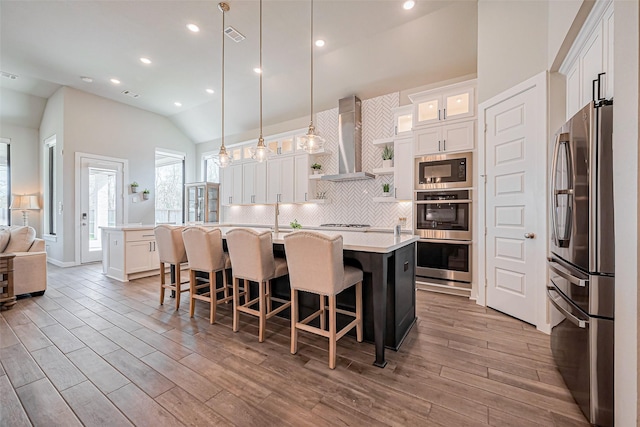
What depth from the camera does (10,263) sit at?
11.0 ft

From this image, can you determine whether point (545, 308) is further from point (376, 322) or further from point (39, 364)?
point (39, 364)

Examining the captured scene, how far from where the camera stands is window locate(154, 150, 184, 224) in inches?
297

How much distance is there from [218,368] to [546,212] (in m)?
3.18

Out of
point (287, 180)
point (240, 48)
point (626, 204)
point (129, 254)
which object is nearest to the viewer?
point (626, 204)

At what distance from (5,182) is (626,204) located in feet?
32.7

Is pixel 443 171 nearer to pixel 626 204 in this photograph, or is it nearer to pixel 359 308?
pixel 359 308

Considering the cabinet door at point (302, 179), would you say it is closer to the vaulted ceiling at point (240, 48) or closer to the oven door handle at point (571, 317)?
the vaulted ceiling at point (240, 48)

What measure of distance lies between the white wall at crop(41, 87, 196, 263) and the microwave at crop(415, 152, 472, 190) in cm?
661

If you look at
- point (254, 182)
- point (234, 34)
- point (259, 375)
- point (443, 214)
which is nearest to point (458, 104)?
point (443, 214)

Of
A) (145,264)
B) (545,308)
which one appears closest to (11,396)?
(145,264)

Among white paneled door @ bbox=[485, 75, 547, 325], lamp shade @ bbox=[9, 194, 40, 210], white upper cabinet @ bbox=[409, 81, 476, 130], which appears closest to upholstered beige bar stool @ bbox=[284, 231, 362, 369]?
white paneled door @ bbox=[485, 75, 547, 325]

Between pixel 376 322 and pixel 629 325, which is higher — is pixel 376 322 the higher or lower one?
the lower one

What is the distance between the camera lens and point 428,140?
12.8 feet

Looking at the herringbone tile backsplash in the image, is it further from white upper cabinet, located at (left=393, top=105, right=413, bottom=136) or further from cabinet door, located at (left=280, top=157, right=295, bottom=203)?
cabinet door, located at (left=280, top=157, right=295, bottom=203)
